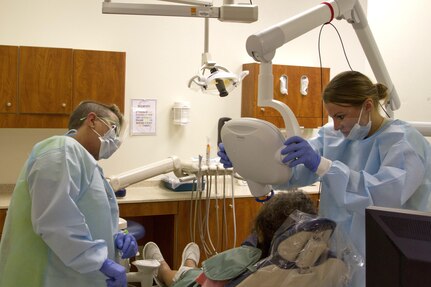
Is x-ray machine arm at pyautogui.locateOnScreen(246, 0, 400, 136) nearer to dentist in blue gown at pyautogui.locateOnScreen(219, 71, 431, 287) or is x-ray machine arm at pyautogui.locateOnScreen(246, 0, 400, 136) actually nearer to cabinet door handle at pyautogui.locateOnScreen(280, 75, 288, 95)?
dentist in blue gown at pyautogui.locateOnScreen(219, 71, 431, 287)

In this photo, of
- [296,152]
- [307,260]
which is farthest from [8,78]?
[307,260]

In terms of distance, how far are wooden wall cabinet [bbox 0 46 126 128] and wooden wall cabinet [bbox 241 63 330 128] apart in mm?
1109

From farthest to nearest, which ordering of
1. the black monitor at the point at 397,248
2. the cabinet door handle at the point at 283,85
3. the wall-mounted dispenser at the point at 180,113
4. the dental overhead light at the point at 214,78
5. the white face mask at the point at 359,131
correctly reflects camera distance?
1. the cabinet door handle at the point at 283,85
2. the wall-mounted dispenser at the point at 180,113
3. the dental overhead light at the point at 214,78
4. the white face mask at the point at 359,131
5. the black monitor at the point at 397,248

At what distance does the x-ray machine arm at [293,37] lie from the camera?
146 cm

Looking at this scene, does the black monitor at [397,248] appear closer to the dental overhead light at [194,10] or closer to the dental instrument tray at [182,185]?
the dental overhead light at [194,10]

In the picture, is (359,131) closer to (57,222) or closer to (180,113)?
(57,222)

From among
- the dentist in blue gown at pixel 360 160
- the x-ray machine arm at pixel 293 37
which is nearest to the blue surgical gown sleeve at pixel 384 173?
the dentist in blue gown at pixel 360 160

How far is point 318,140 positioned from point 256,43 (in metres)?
0.68

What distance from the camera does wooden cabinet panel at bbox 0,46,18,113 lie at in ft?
10.5

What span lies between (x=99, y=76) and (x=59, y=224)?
206 centimetres

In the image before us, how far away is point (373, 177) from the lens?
1.60m

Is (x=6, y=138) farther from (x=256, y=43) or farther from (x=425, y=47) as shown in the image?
(x=425, y=47)

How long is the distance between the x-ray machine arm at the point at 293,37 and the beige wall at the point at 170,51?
223 cm

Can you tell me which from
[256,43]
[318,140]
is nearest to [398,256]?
[256,43]
